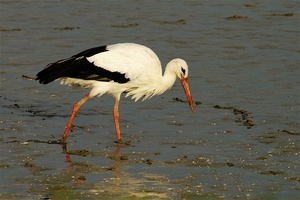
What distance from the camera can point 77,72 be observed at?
1330cm

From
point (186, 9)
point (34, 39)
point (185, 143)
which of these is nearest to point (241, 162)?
point (185, 143)

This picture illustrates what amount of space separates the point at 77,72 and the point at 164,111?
1.85 m

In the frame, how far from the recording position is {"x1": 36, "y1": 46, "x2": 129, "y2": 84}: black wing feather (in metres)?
13.3

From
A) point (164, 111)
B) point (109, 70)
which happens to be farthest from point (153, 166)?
point (164, 111)

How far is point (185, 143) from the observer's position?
41.8 ft

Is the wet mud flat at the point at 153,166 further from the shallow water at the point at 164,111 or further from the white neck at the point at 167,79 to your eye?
the white neck at the point at 167,79

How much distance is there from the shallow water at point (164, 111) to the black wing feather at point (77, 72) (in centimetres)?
69

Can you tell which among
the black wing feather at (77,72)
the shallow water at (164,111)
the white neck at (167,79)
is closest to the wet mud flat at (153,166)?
the shallow water at (164,111)

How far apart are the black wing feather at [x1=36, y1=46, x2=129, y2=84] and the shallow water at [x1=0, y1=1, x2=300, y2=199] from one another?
687 mm

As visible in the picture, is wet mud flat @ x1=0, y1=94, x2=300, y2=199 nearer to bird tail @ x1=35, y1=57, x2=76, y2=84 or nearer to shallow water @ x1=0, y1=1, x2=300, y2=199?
shallow water @ x1=0, y1=1, x2=300, y2=199

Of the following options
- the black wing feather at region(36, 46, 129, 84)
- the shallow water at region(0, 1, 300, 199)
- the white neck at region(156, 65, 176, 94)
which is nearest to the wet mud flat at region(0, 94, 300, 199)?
the shallow water at region(0, 1, 300, 199)

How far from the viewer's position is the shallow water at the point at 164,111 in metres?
10.8

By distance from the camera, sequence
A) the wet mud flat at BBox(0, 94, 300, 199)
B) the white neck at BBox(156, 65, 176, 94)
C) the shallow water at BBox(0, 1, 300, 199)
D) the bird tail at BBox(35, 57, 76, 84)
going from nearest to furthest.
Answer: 1. the wet mud flat at BBox(0, 94, 300, 199)
2. the shallow water at BBox(0, 1, 300, 199)
3. the bird tail at BBox(35, 57, 76, 84)
4. the white neck at BBox(156, 65, 176, 94)

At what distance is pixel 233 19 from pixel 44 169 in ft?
38.7
